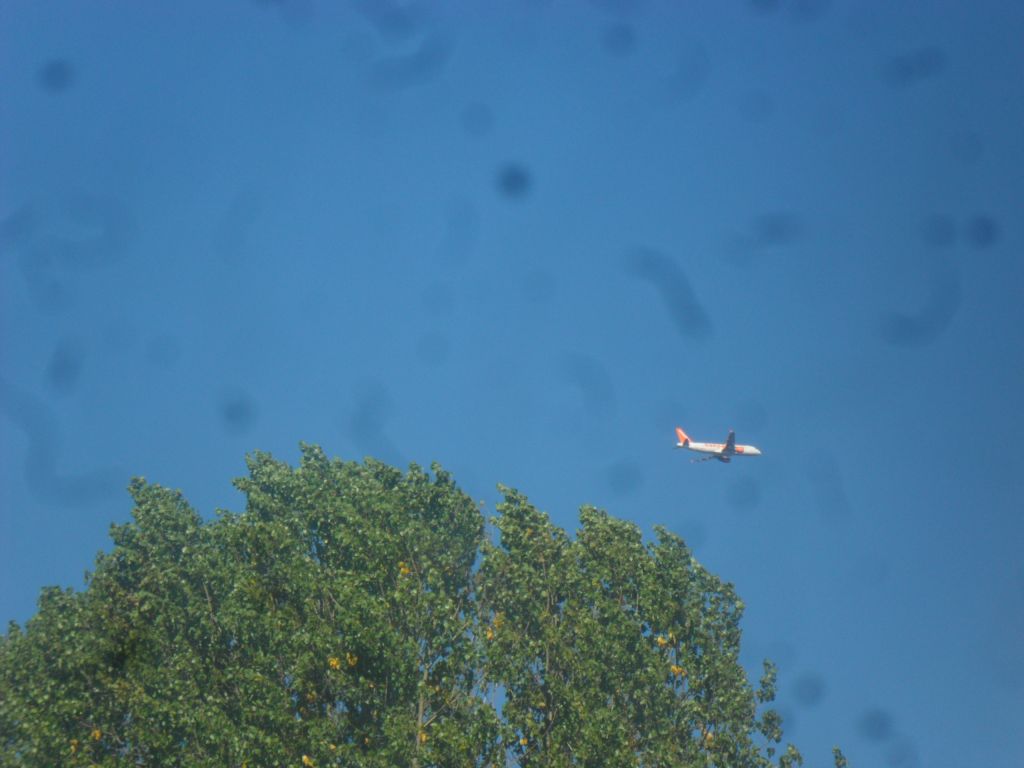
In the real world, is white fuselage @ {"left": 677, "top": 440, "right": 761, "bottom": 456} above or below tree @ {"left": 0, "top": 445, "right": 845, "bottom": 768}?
above

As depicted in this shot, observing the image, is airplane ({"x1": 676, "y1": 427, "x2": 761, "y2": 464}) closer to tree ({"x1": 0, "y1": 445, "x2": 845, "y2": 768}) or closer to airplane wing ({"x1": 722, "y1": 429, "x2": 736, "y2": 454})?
airplane wing ({"x1": 722, "y1": 429, "x2": 736, "y2": 454})

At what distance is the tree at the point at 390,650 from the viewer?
31625 millimetres

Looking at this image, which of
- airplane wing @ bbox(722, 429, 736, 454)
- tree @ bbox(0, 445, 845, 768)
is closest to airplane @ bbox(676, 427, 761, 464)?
airplane wing @ bbox(722, 429, 736, 454)

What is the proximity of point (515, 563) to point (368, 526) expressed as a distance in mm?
4053

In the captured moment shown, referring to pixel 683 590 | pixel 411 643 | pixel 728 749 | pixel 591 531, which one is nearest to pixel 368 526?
pixel 411 643

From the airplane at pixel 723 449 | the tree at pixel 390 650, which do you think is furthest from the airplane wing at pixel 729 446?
the tree at pixel 390 650

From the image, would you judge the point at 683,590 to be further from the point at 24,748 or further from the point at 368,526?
the point at 24,748

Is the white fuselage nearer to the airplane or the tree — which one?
the airplane

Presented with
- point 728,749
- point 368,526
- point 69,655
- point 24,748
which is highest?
point 368,526

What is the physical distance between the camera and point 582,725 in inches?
1272

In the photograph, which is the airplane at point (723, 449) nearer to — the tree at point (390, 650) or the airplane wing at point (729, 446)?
the airplane wing at point (729, 446)

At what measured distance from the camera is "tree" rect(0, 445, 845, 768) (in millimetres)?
31625

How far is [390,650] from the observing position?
32188 mm

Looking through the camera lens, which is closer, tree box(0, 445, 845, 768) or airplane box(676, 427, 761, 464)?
tree box(0, 445, 845, 768)
